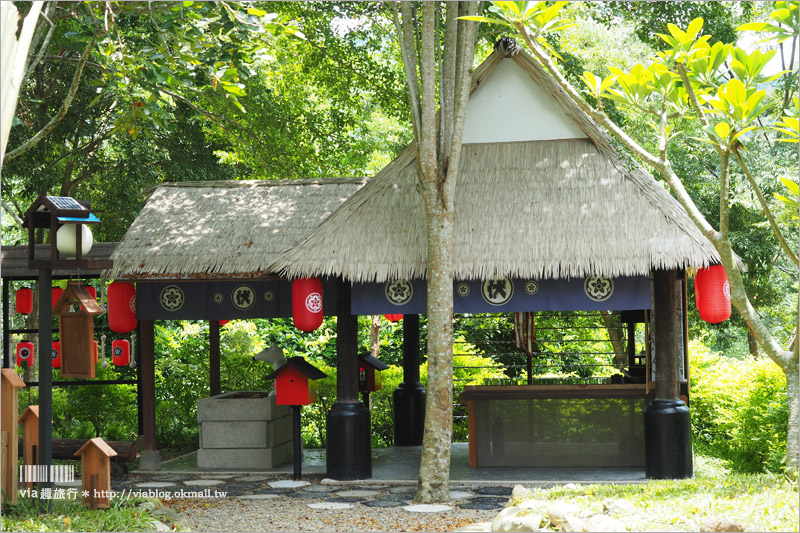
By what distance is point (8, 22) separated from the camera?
14.5 feet

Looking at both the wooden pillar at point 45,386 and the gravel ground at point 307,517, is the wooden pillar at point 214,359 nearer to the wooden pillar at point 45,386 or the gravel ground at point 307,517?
the gravel ground at point 307,517

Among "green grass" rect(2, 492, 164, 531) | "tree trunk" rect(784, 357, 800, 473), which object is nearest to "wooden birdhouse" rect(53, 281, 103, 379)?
"green grass" rect(2, 492, 164, 531)

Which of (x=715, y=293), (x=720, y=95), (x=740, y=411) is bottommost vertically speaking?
(x=740, y=411)

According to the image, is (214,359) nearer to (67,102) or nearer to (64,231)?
(67,102)

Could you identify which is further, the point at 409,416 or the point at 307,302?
the point at 409,416

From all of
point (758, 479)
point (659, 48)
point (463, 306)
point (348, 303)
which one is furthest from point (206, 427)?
point (659, 48)

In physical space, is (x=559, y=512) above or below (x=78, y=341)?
below

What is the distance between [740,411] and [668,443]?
4.47 feet

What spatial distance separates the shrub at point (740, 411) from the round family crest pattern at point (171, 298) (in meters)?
6.44

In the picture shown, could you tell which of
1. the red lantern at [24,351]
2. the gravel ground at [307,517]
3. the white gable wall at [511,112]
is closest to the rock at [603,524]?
the gravel ground at [307,517]

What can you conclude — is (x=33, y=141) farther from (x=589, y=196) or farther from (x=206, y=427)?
(x=589, y=196)

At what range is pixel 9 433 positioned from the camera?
648 centimetres

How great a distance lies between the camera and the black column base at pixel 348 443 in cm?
886

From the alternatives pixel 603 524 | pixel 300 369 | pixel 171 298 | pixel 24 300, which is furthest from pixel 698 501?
pixel 24 300
